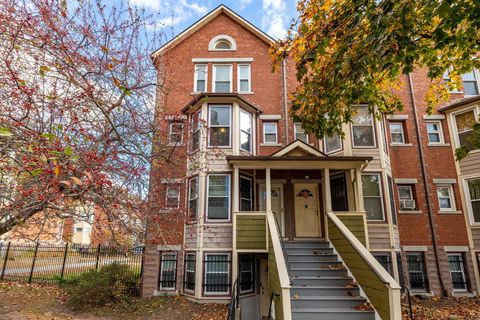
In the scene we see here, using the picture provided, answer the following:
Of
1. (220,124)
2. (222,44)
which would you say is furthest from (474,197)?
(222,44)

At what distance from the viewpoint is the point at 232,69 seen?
1414cm

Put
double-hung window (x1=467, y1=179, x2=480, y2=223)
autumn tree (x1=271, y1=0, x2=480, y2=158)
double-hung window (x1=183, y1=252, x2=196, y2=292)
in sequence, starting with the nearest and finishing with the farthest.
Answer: autumn tree (x1=271, y1=0, x2=480, y2=158) → double-hung window (x1=183, y1=252, x2=196, y2=292) → double-hung window (x1=467, y1=179, x2=480, y2=223)

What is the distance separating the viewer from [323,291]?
732 centimetres

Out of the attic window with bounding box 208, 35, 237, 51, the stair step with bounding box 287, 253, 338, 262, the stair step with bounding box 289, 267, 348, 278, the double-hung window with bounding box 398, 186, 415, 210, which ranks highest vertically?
the attic window with bounding box 208, 35, 237, 51

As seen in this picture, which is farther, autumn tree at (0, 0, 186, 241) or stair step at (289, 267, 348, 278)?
stair step at (289, 267, 348, 278)

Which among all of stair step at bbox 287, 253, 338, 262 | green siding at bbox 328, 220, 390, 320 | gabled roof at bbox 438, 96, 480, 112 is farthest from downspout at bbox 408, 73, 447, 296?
stair step at bbox 287, 253, 338, 262

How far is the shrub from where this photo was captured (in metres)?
9.93

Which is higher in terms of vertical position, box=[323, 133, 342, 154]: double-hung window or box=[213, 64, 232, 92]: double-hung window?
box=[213, 64, 232, 92]: double-hung window

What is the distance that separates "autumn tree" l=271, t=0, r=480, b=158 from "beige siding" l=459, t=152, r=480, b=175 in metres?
5.58

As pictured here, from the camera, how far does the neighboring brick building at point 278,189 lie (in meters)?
10.6

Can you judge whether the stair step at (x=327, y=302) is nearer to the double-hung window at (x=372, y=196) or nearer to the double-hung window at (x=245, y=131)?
the double-hung window at (x=372, y=196)

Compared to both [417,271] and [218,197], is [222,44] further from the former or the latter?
[417,271]

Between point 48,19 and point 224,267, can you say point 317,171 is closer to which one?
point 224,267

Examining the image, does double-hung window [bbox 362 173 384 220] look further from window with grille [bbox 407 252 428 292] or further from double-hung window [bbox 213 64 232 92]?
double-hung window [bbox 213 64 232 92]
